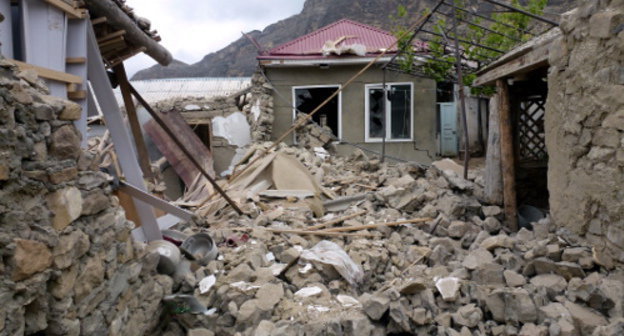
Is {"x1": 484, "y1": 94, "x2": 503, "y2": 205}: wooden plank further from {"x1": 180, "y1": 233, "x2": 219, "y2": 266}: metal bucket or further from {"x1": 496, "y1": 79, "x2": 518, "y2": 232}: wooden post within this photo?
{"x1": 180, "y1": 233, "x2": 219, "y2": 266}: metal bucket

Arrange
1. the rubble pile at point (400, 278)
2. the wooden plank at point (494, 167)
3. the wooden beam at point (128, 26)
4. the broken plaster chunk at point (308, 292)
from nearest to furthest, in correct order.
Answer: the rubble pile at point (400, 278)
the wooden beam at point (128, 26)
the broken plaster chunk at point (308, 292)
the wooden plank at point (494, 167)

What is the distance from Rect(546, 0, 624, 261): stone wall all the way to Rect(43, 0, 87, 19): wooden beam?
420cm

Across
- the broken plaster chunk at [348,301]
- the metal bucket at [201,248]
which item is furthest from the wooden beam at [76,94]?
the broken plaster chunk at [348,301]

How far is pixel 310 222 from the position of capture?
19.1 ft

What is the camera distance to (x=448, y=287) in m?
3.64

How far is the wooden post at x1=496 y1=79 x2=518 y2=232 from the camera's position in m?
5.44

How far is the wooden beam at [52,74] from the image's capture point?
255 centimetres

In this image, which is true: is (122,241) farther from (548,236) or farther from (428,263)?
(548,236)

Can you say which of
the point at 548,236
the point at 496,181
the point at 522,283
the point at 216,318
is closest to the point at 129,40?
the point at 216,318

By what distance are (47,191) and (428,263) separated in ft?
12.7

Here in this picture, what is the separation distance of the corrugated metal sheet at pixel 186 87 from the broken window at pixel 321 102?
2.31 meters

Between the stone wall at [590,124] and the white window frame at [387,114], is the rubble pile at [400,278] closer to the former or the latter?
the stone wall at [590,124]

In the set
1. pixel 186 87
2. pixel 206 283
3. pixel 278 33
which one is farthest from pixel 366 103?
pixel 278 33

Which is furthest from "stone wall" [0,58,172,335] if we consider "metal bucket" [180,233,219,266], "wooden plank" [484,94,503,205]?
"wooden plank" [484,94,503,205]
